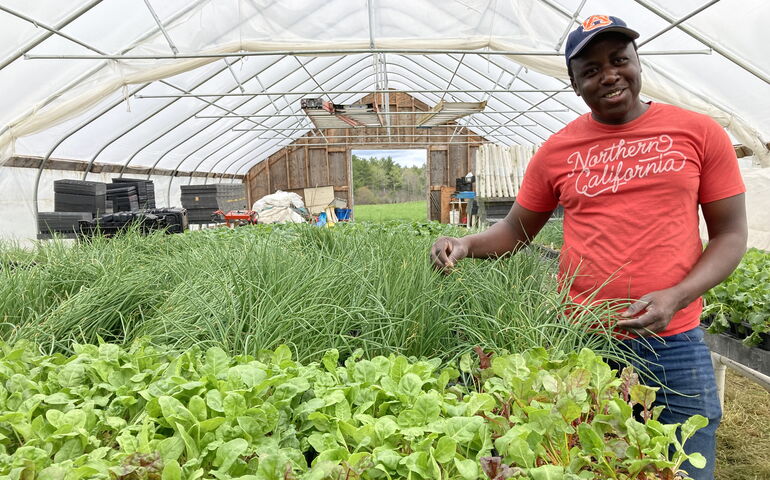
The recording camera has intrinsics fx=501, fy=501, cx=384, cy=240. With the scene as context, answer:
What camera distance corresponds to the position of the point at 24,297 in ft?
5.51

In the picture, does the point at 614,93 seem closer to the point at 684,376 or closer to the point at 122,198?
the point at 684,376

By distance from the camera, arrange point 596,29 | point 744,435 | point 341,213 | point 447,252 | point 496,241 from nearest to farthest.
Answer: point 596,29 → point 447,252 → point 496,241 → point 744,435 → point 341,213

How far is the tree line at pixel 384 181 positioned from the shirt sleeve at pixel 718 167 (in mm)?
29304

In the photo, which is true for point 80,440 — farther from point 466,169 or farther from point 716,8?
point 466,169

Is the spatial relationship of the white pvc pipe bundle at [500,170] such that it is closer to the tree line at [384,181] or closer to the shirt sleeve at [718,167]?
the shirt sleeve at [718,167]

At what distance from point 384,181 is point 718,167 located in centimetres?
3206

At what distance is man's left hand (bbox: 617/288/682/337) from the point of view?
1.15 metres

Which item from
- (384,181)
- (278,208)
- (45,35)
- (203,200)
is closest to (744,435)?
(45,35)

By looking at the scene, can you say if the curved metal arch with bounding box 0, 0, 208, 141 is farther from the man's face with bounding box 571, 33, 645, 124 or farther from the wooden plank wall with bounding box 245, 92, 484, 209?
the wooden plank wall with bounding box 245, 92, 484, 209

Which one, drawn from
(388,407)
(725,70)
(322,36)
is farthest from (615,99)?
(322,36)

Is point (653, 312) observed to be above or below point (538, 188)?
below

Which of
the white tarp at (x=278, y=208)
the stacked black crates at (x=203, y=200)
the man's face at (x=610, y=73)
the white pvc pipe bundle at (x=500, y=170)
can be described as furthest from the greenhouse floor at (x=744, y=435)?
the white tarp at (x=278, y=208)

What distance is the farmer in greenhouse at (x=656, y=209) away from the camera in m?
1.26

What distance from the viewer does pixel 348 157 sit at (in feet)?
58.1
